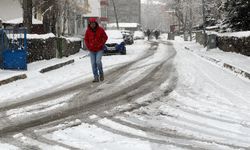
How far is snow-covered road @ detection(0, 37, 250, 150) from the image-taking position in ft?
20.0

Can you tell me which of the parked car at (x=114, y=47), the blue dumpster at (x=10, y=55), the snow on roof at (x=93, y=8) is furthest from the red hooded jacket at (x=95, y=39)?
the snow on roof at (x=93, y=8)

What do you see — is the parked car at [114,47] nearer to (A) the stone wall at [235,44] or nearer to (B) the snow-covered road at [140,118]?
(A) the stone wall at [235,44]

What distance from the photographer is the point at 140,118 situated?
762 centimetres

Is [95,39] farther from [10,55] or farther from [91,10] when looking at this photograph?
[91,10]

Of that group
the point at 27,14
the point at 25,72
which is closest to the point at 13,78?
the point at 25,72

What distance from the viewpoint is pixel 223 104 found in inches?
354

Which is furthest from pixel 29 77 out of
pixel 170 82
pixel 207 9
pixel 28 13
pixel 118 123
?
pixel 207 9

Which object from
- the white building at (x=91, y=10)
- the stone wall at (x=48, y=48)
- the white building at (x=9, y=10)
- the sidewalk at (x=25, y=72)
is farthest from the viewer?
the white building at (x=91, y=10)

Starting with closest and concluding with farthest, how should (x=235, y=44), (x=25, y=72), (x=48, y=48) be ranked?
(x=25, y=72)
(x=48, y=48)
(x=235, y=44)

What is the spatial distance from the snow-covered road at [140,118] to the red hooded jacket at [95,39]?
4.05ft

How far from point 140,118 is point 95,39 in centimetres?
579

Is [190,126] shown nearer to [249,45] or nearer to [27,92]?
[27,92]

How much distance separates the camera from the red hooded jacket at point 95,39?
A: 13.0 metres

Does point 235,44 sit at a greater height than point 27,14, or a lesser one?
lesser
